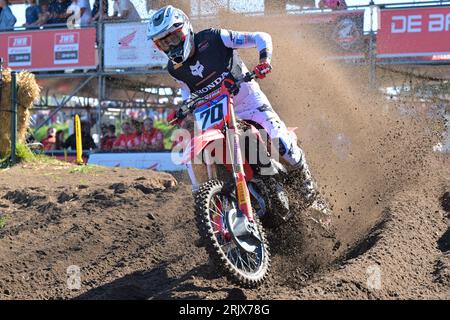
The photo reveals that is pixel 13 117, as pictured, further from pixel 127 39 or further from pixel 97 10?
pixel 97 10

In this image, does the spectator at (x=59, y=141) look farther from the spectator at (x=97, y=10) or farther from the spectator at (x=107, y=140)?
the spectator at (x=97, y=10)

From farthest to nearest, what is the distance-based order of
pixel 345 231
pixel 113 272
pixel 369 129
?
pixel 369 129 → pixel 345 231 → pixel 113 272

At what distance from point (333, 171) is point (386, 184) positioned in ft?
2.21

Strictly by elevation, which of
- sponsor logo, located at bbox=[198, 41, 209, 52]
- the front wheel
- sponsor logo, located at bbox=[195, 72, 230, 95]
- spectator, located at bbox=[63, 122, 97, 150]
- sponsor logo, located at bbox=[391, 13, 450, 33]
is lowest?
spectator, located at bbox=[63, 122, 97, 150]

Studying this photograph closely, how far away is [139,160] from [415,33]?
620 cm

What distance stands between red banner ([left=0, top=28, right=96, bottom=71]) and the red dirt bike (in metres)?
9.84

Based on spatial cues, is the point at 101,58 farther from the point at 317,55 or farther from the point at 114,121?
the point at 114,121

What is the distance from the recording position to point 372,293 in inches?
197

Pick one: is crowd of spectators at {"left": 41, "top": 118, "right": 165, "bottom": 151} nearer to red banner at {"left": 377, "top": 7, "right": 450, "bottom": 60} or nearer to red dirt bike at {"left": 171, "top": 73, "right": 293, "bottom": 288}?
red banner at {"left": 377, "top": 7, "right": 450, "bottom": 60}

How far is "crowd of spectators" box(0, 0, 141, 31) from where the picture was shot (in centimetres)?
1498

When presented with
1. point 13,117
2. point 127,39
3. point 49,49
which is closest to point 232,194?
point 13,117

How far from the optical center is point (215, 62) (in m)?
6.36

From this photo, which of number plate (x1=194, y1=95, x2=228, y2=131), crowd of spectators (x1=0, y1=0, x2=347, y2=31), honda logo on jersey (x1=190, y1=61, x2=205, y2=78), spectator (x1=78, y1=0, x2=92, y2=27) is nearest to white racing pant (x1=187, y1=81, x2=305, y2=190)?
honda logo on jersey (x1=190, y1=61, x2=205, y2=78)
